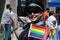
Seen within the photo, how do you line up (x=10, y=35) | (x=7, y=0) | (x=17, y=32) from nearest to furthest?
(x=17, y=32) → (x=10, y=35) → (x=7, y=0)

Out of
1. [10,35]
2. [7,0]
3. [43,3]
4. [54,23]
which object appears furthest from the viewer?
[43,3]

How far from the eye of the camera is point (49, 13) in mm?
11797

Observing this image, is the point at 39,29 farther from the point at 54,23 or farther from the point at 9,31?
the point at 9,31

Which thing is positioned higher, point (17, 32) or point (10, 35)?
point (17, 32)

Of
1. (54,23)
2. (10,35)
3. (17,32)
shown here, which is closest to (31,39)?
(17,32)

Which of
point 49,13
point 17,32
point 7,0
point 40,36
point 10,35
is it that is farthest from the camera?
point 7,0

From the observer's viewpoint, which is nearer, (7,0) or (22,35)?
(22,35)

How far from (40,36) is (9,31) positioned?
568 cm

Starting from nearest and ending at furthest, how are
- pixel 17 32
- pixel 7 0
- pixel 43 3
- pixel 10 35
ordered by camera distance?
pixel 17 32
pixel 10 35
pixel 7 0
pixel 43 3

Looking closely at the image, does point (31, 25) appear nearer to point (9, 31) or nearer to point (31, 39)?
point (31, 39)

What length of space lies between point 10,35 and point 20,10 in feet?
33.2

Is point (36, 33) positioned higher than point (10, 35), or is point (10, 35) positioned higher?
point (36, 33)

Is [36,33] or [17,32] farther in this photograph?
[17,32]

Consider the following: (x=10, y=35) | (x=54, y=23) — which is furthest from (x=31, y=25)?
(x=10, y=35)
